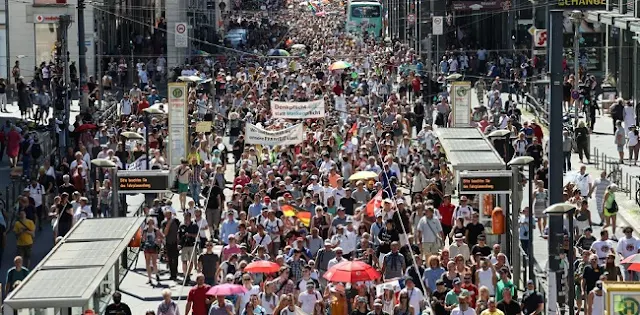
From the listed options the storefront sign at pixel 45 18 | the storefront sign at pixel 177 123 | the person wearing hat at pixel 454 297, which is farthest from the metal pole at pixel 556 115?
the storefront sign at pixel 45 18

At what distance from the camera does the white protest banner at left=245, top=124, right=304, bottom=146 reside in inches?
1544

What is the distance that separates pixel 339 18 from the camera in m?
126

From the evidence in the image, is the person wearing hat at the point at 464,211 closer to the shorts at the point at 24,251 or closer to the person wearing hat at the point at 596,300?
the person wearing hat at the point at 596,300

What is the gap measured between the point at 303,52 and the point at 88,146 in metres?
36.3

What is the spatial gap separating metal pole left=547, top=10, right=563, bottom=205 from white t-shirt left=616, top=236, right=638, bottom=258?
137 inches

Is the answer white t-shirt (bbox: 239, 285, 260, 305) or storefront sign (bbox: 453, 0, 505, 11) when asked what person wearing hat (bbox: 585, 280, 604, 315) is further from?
storefront sign (bbox: 453, 0, 505, 11)

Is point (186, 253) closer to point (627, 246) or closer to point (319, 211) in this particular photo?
point (319, 211)

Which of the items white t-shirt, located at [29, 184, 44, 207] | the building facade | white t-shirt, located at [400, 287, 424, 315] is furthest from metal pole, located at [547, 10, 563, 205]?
the building facade

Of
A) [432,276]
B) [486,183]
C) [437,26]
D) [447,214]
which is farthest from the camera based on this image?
[437,26]

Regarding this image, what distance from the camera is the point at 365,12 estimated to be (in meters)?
102

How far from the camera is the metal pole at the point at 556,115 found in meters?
23.2

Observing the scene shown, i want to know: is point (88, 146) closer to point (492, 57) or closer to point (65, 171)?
point (65, 171)

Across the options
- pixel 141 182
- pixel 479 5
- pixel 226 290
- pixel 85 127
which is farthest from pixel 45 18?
pixel 226 290

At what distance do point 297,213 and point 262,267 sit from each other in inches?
193
